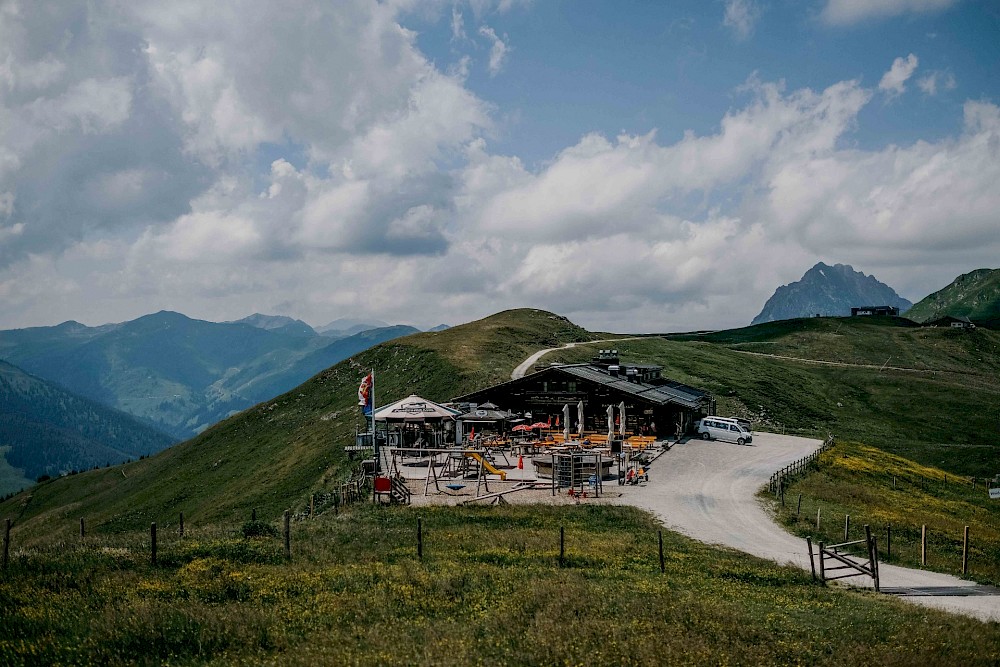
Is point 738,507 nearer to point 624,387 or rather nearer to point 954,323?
point 624,387

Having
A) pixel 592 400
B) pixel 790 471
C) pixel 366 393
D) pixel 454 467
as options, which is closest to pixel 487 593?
pixel 454 467

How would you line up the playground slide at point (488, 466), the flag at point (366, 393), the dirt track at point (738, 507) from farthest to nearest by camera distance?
1. the flag at point (366, 393)
2. the playground slide at point (488, 466)
3. the dirt track at point (738, 507)

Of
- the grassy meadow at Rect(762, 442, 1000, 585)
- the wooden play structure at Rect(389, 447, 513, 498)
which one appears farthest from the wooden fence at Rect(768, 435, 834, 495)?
the wooden play structure at Rect(389, 447, 513, 498)

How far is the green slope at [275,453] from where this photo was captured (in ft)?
208

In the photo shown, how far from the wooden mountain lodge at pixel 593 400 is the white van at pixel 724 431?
1.98 m

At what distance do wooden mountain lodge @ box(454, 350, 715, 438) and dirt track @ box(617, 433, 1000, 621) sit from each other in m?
4.32

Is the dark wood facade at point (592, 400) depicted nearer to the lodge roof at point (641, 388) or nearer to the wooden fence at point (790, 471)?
the lodge roof at point (641, 388)

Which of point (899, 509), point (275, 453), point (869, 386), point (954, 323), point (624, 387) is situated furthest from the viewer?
point (954, 323)

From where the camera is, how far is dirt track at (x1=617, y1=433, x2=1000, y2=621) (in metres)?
23.8

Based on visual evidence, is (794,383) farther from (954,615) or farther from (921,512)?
(954,615)

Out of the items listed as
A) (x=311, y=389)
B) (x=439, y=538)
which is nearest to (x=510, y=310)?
(x=311, y=389)

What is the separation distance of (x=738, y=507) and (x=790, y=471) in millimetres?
12300

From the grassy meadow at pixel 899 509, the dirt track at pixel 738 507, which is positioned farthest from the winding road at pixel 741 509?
the grassy meadow at pixel 899 509

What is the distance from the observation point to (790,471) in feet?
150
